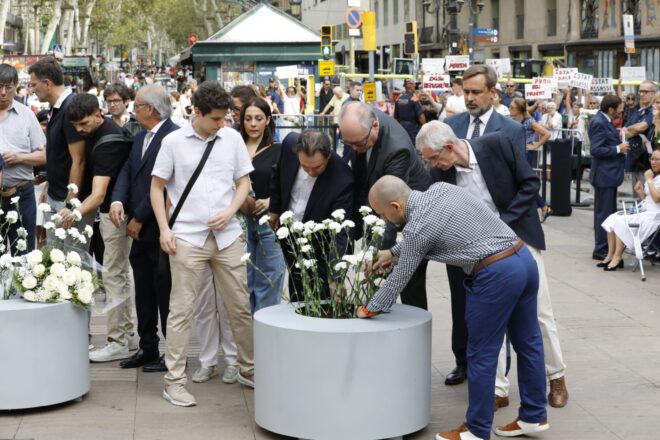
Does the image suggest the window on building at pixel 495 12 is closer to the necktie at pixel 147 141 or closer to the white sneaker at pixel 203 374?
the necktie at pixel 147 141

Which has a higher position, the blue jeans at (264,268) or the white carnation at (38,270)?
the white carnation at (38,270)

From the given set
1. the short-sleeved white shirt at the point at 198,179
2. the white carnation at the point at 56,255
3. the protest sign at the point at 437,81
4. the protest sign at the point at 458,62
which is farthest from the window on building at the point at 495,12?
the white carnation at the point at 56,255

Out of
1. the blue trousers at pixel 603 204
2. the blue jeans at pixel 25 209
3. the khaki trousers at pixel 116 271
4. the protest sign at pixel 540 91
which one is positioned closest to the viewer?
the khaki trousers at pixel 116 271

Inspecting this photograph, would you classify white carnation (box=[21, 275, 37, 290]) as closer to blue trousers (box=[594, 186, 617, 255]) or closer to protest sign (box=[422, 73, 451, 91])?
blue trousers (box=[594, 186, 617, 255])

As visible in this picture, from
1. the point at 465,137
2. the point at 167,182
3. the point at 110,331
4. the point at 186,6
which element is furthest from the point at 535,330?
the point at 186,6

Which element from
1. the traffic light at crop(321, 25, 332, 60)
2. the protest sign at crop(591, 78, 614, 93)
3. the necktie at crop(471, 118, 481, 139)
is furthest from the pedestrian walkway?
the traffic light at crop(321, 25, 332, 60)

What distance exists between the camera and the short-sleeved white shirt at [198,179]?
22.7 feet

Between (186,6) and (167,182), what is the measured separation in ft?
337

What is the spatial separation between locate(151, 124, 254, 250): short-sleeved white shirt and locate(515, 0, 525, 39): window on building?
162 feet

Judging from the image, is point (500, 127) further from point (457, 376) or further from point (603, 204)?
point (603, 204)

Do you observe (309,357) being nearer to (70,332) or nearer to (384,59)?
(70,332)

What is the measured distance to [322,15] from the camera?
9000 cm

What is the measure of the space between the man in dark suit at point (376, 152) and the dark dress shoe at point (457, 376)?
678mm

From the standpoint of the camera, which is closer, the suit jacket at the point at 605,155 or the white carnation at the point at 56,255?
the white carnation at the point at 56,255
